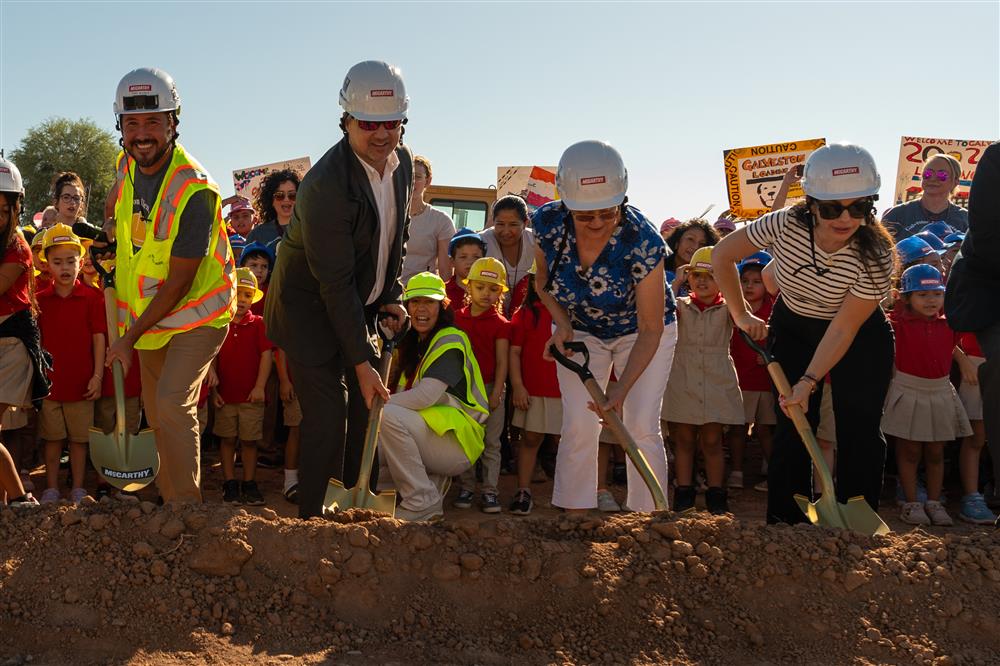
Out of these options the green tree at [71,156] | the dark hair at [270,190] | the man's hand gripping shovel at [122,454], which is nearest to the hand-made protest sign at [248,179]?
the dark hair at [270,190]

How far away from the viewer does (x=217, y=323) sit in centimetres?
420

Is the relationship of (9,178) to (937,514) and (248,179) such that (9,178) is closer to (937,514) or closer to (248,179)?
(937,514)

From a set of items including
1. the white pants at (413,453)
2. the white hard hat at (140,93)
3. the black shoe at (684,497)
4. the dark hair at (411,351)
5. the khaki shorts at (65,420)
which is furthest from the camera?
the khaki shorts at (65,420)

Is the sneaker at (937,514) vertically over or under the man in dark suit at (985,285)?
under

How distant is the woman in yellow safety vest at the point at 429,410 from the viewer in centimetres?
543

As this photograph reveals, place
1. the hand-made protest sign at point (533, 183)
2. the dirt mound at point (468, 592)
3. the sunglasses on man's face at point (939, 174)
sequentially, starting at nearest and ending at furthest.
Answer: the dirt mound at point (468, 592) < the sunglasses on man's face at point (939, 174) < the hand-made protest sign at point (533, 183)

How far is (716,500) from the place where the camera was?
6.02 m

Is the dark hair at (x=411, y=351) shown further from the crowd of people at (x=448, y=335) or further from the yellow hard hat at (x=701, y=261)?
the yellow hard hat at (x=701, y=261)

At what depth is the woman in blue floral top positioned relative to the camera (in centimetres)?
409

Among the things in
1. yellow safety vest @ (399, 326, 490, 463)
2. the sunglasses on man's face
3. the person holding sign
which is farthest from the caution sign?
yellow safety vest @ (399, 326, 490, 463)

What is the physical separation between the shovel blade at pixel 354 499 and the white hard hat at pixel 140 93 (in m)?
1.68

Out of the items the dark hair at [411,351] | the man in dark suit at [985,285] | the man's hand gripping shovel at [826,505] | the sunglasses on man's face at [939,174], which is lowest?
the man's hand gripping shovel at [826,505]

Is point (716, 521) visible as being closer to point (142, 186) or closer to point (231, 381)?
point (142, 186)

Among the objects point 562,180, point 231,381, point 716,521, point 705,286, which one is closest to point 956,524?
point 705,286
